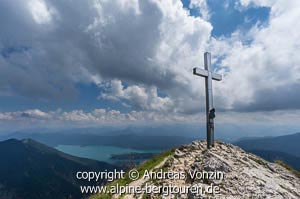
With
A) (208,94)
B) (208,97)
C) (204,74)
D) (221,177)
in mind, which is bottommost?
(221,177)

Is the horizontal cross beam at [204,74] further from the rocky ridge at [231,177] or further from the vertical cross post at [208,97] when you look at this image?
the rocky ridge at [231,177]

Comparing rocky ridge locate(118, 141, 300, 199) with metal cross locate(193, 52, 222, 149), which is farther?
metal cross locate(193, 52, 222, 149)

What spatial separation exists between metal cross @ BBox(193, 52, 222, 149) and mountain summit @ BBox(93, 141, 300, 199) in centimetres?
100

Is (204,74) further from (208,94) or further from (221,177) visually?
(221,177)

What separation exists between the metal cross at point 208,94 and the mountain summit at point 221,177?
998 millimetres

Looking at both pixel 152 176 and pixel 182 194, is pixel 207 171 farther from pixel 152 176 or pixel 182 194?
pixel 152 176

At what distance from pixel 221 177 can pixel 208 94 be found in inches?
243

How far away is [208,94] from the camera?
1540cm

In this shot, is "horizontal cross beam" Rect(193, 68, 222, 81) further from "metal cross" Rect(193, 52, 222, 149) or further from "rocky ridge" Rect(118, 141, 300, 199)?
"rocky ridge" Rect(118, 141, 300, 199)

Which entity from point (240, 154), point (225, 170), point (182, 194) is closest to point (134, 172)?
Result: point (182, 194)

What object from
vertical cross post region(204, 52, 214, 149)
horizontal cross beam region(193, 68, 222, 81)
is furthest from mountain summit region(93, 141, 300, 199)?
horizontal cross beam region(193, 68, 222, 81)

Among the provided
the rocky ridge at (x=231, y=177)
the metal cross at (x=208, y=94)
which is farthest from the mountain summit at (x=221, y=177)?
the metal cross at (x=208, y=94)

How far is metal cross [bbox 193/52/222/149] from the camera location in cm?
1472

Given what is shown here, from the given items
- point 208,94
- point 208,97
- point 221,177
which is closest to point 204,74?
point 208,94
